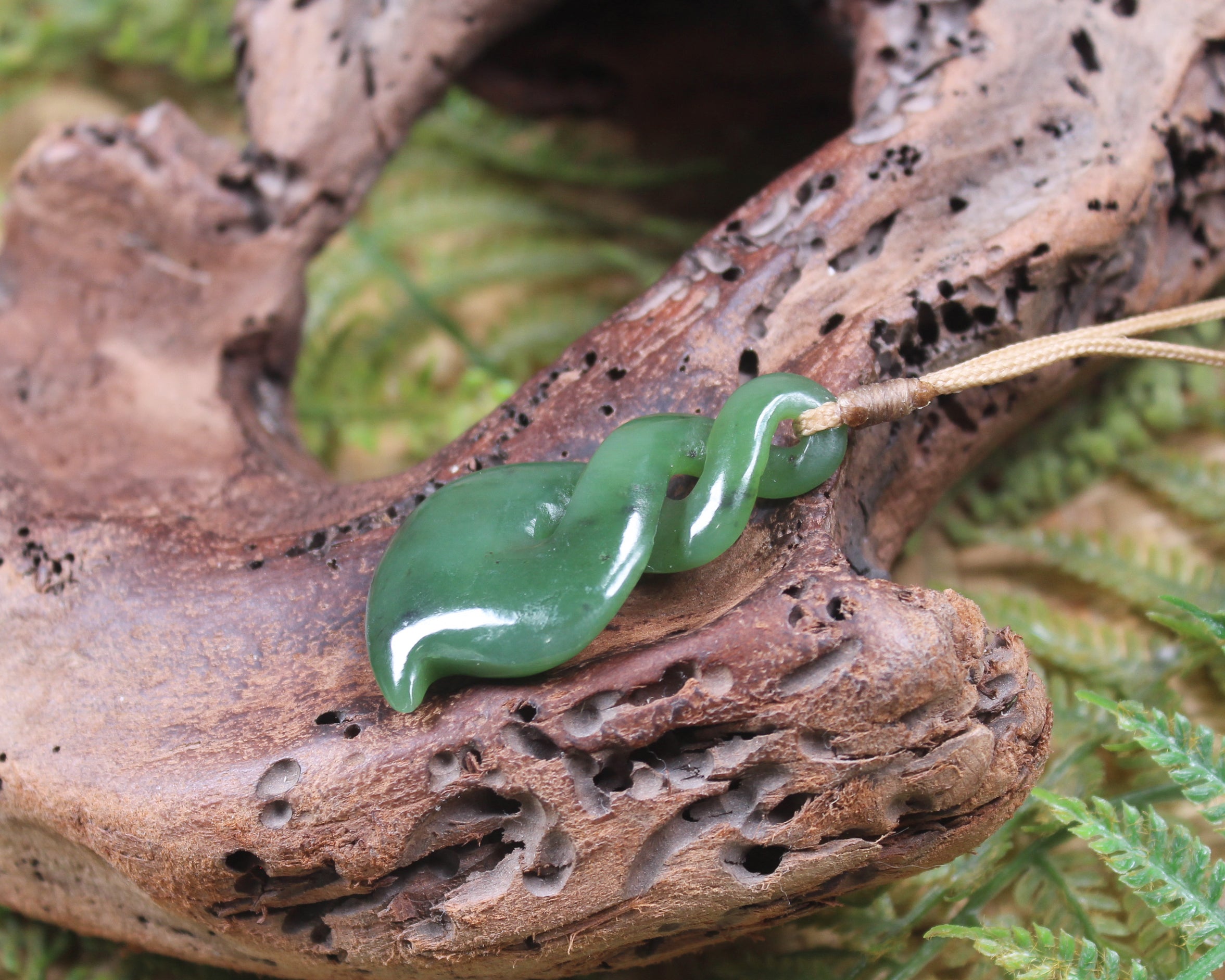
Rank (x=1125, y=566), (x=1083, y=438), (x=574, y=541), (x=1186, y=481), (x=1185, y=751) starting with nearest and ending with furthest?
(x=574, y=541) → (x=1185, y=751) → (x=1125, y=566) → (x=1186, y=481) → (x=1083, y=438)

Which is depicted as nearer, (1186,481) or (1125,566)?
(1125,566)

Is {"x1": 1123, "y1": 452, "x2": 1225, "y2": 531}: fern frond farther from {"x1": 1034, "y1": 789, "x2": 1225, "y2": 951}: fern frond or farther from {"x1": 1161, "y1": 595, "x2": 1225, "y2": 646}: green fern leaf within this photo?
{"x1": 1034, "y1": 789, "x2": 1225, "y2": 951}: fern frond

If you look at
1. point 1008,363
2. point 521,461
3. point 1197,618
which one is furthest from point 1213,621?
point 521,461

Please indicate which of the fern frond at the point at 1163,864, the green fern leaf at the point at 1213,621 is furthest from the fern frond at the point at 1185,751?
the green fern leaf at the point at 1213,621

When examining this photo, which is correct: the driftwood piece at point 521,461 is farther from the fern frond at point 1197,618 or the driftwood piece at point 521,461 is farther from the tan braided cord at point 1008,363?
the fern frond at point 1197,618

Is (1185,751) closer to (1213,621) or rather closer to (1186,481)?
(1213,621)

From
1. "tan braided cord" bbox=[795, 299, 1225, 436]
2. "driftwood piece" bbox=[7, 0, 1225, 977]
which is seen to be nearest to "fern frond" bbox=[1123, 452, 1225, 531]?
"driftwood piece" bbox=[7, 0, 1225, 977]
